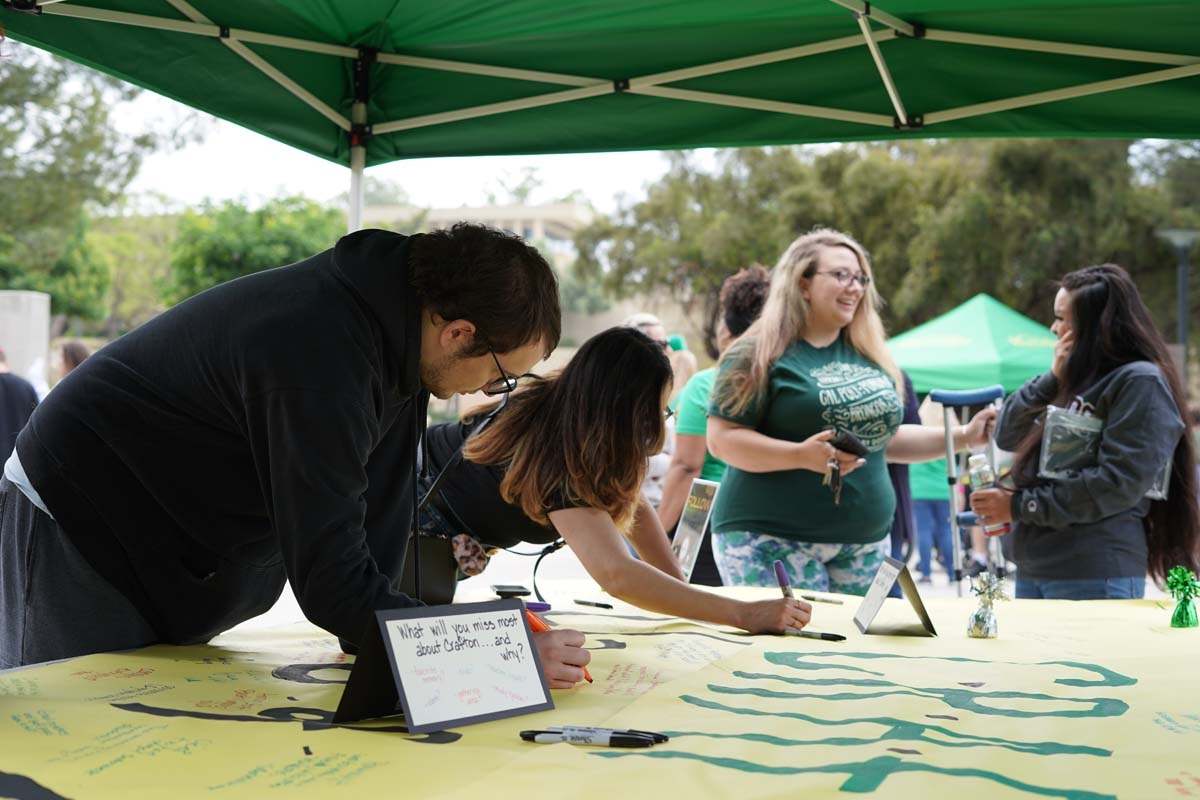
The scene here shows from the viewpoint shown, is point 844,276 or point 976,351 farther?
point 976,351

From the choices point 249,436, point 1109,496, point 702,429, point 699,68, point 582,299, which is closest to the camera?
point 249,436

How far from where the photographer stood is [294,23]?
2.62 m

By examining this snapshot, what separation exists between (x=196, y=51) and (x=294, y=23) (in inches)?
9.2

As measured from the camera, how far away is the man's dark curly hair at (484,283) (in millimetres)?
1502

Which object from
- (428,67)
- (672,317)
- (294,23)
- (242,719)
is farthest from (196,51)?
(672,317)

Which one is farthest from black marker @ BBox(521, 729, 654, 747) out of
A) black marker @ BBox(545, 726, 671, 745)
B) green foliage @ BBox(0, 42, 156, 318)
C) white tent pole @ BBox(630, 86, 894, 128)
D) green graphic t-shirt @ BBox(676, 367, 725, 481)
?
green foliage @ BBox(0, 42, 156, 318)

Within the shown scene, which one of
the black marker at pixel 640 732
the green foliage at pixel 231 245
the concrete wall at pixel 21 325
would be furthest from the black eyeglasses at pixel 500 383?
the green foliage at pixel 231 245

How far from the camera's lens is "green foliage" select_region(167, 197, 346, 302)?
21.3 meters

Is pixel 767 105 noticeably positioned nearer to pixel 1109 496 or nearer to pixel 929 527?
pixel 1109 496

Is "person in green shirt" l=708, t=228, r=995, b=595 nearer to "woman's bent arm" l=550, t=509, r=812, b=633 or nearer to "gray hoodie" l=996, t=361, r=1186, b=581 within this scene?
"gray hoodie" l=996, t=361, r=1186, b=581

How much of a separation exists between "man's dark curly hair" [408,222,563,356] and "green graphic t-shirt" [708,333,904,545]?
124cm

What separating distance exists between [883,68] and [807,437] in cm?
85

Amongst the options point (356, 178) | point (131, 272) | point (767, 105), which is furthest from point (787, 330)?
point (131, 272)

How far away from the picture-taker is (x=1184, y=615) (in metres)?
2.19
